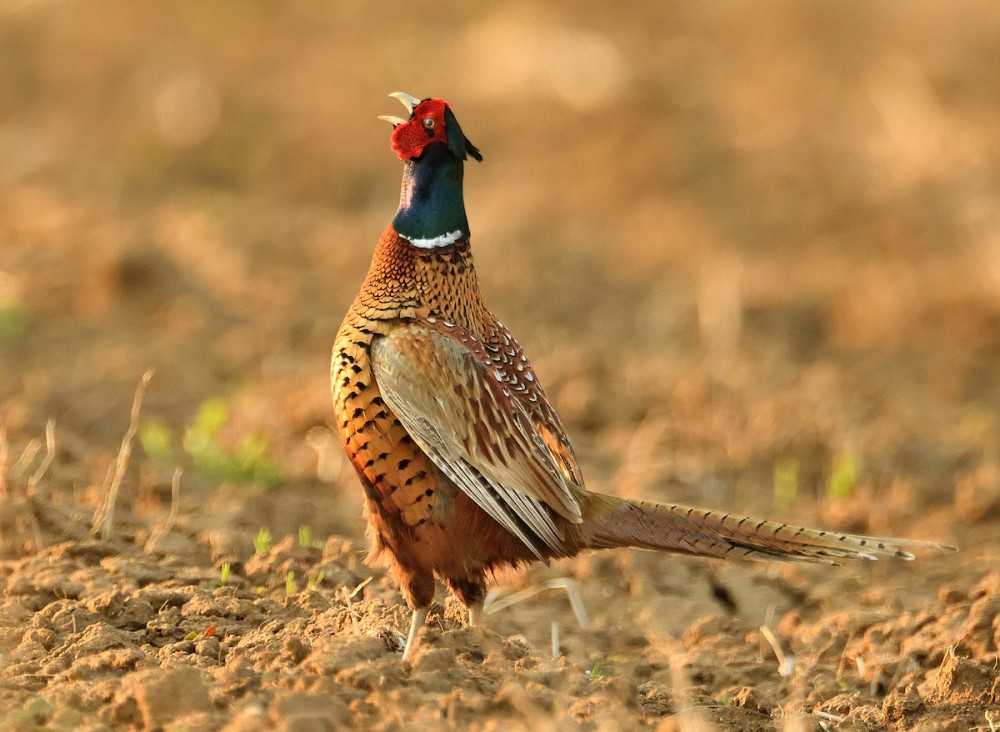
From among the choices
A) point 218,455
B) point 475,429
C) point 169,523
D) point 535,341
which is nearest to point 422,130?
point 475,429

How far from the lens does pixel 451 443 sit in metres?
3.95

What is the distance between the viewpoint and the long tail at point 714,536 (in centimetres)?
394

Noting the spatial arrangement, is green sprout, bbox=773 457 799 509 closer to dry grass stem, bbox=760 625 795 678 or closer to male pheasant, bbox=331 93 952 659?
dry grass stem, bbox=760 625 795 678

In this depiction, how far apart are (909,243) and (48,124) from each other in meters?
7.22

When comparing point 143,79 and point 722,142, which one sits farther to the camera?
point 143,79

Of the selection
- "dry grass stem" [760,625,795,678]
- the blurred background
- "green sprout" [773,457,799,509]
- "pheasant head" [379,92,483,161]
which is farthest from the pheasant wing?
"green sprout" [773,457,799,509]

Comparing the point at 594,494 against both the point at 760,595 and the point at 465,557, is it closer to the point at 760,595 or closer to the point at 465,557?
the point at 465,557

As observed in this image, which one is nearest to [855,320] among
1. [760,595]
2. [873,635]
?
[760,595]

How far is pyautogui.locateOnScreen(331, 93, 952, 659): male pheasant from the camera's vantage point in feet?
13.0

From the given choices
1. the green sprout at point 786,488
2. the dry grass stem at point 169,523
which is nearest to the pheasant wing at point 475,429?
the dry grass stem at point 169,523

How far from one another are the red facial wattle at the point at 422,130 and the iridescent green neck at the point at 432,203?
24 mm

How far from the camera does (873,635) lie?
4.70m

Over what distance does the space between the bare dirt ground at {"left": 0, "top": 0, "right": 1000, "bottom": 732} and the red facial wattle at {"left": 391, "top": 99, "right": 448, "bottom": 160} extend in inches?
54.9

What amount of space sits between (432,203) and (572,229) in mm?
6217
